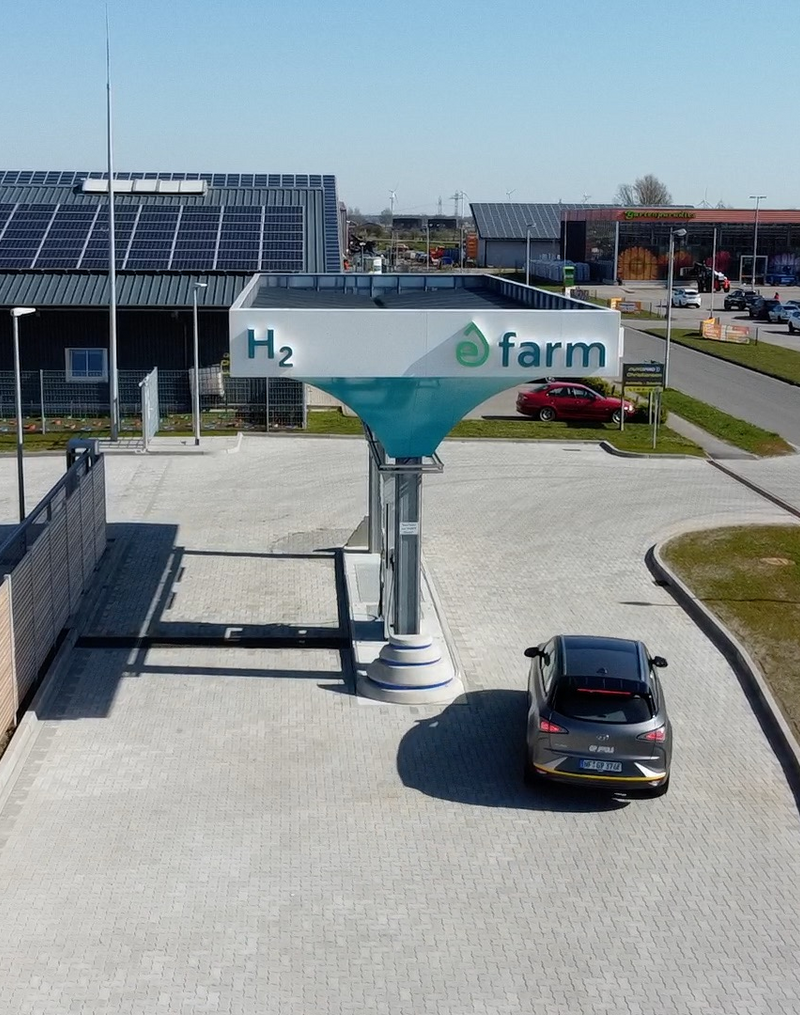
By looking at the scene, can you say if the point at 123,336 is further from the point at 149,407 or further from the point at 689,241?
the point at 689,241

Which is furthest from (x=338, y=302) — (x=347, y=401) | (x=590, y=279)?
(x=590, y=279)

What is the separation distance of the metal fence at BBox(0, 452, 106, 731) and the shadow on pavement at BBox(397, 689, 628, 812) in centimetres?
415

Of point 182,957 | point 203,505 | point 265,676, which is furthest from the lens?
point 203,505

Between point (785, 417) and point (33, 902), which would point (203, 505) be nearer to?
point (33, 902)

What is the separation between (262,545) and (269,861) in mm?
10792

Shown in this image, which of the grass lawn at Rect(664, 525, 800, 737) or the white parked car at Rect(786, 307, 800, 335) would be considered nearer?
the grass lawn at Rect(664, 525, 800, 737)

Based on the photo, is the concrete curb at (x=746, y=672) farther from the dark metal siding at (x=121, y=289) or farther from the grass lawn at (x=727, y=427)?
the dark metal siding at (x=121, y=289)

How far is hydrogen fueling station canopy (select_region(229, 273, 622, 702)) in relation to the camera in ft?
42.5

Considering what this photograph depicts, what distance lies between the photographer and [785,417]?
117 feet

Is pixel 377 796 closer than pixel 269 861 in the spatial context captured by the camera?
No

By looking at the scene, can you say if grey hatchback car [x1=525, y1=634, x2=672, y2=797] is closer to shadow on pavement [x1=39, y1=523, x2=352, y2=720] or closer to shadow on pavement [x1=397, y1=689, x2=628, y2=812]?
shadow on pavement [x1=397, y1=689, x2=628, y2=812]

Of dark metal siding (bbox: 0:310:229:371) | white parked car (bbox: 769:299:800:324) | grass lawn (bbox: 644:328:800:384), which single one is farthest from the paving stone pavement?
white parked car (bbox: 769:299:800:324)

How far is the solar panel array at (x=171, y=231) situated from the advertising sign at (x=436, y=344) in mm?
21207

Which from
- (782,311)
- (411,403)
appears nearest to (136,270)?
(411,403)
